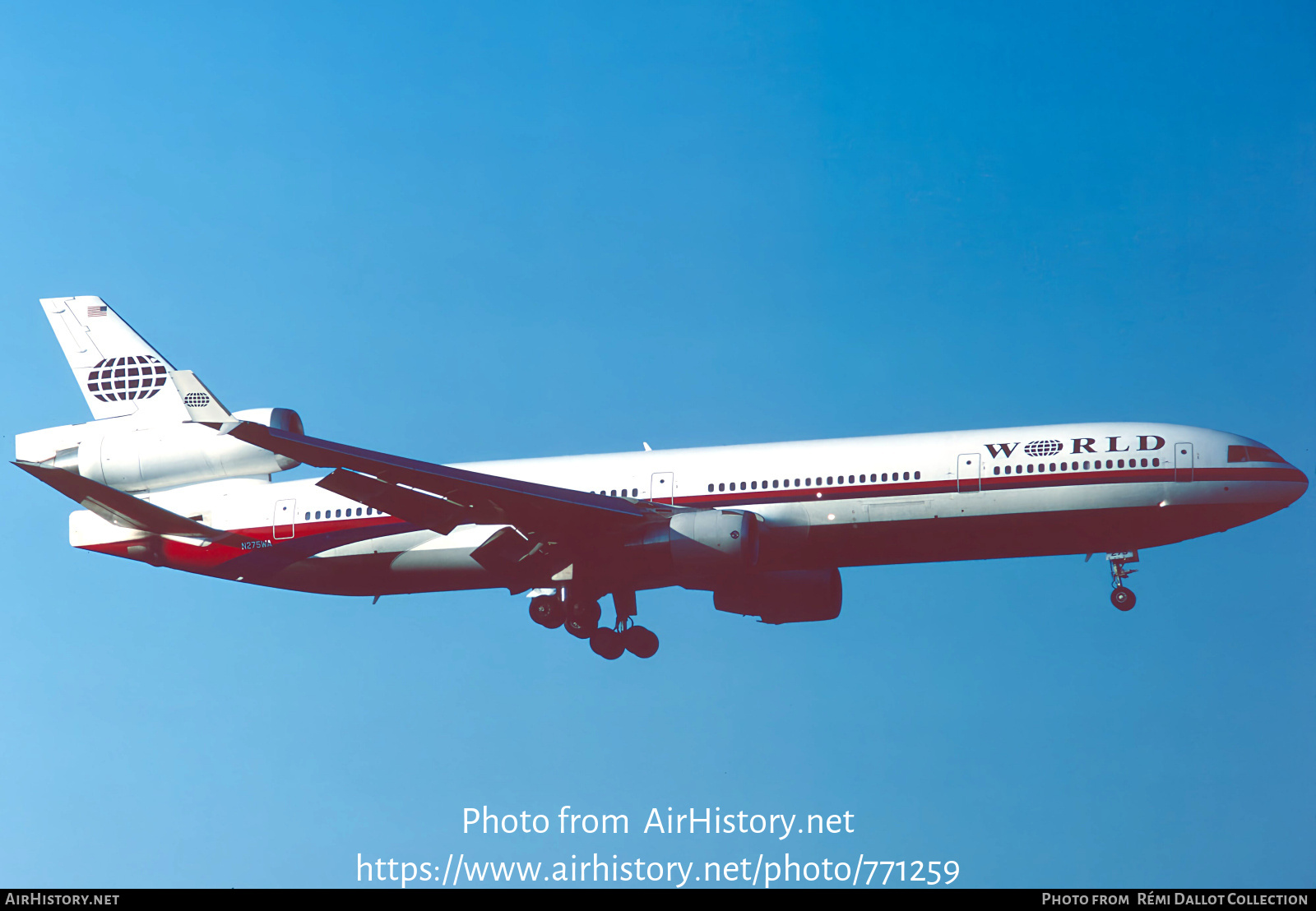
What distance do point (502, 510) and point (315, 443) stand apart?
6.07 m

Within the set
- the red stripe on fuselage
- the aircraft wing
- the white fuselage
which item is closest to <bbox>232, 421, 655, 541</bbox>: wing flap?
the aircraft wing

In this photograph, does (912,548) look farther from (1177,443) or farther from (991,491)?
(1177,443)

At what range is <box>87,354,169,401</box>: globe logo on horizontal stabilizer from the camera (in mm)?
39500

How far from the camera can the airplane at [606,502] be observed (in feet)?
112

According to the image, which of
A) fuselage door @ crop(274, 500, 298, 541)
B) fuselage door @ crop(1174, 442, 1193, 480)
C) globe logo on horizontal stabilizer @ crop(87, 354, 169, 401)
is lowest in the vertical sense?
fuselage door @ crop(274, 500, 298, 541)

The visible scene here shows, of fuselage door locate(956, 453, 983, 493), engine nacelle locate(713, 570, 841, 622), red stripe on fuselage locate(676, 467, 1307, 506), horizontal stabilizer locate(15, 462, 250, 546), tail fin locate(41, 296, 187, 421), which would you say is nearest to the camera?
red stripe on fuselage locate(676, 467, 1307, 506)

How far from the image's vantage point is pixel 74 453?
37594 mm

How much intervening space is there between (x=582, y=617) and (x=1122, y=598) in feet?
45.8

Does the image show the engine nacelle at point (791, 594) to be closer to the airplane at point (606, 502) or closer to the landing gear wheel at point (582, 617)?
the airplane at point (606, 502)

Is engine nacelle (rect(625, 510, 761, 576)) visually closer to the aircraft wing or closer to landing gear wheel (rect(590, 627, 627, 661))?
the aircraft wing

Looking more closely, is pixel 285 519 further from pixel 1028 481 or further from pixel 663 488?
pixel 1028 481

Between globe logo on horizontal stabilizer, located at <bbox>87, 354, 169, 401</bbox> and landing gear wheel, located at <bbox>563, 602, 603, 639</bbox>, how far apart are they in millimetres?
12966

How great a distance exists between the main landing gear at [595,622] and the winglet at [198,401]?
9773mm

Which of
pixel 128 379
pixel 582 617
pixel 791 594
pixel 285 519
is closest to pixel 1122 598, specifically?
pixel 791 594
